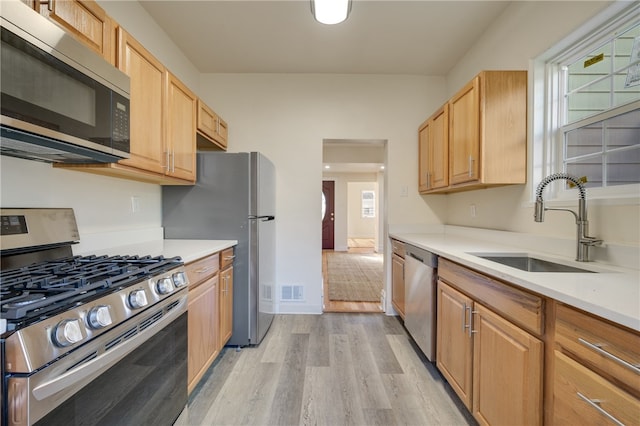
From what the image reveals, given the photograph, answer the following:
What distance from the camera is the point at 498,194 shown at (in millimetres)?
2262

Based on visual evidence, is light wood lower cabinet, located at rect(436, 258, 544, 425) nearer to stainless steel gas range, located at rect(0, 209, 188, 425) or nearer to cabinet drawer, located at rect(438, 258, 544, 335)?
cabinet drawer, located at rect(438, 258, 544, 335)

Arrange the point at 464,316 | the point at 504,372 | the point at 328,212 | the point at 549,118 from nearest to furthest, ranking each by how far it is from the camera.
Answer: the point at 504,372 < the point at 464,316 < the point at 549,118 < the point at 328,212

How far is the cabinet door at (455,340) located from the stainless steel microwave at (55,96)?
1890 mm

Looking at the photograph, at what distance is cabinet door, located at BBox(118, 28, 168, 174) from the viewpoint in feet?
4.85

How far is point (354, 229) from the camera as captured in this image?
10461mm

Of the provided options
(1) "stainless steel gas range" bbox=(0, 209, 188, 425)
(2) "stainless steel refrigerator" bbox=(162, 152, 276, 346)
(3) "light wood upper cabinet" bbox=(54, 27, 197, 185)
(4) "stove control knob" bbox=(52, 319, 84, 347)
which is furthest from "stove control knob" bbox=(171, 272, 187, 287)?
(2) "stainless steel refrigerator" bbox=(162, 152, 276, 346)

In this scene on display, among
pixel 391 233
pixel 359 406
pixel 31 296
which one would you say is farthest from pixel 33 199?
pixel 391 233

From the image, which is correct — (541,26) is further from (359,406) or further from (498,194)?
(359,406)

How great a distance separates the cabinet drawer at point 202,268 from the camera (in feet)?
5.25

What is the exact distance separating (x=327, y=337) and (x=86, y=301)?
2.06 metres

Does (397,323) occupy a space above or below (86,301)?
below

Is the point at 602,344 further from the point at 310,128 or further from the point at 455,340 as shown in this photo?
the point at 310,128

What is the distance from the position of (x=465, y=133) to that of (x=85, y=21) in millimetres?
2302

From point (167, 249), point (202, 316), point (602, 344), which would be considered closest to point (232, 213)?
point (167, 249)
